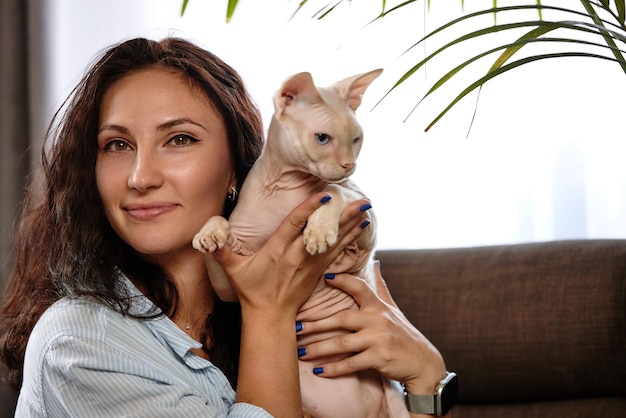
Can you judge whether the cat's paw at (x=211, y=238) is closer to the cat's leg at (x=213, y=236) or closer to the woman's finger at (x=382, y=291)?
the cat's leg at (x=213, y=236)

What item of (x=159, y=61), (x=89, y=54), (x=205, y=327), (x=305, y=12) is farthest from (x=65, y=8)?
(x=205, y=327)

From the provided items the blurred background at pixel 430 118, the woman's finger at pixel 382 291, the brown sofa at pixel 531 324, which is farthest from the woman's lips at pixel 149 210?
the brown sofa at pixel 531 324

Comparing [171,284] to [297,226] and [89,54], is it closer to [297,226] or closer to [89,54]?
[297,226]

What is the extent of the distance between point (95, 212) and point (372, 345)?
62cm

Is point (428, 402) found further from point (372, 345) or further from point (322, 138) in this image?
point (322, 138)

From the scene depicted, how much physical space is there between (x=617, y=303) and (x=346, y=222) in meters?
0.81

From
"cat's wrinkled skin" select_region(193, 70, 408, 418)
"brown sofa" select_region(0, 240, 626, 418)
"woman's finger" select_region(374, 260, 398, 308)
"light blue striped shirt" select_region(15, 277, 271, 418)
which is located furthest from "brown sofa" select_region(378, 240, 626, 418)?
"light blue striped shirt" select_region(15, 277, 271, 418)

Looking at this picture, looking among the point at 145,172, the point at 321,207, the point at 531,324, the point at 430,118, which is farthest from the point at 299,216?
the point at 430,118

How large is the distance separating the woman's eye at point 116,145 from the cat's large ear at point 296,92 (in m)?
0.40

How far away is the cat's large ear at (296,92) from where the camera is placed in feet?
3.92

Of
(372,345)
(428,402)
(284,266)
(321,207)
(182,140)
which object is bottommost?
(428,402)

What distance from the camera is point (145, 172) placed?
1.38 meters

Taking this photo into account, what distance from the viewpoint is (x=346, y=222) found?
4.40 feet

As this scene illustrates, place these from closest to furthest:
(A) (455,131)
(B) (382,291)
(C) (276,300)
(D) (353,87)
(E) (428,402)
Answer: (D) (353,87) → (C) (276,300) → (E) (428,402) → (B) (382,291) → (A) (455,131)
